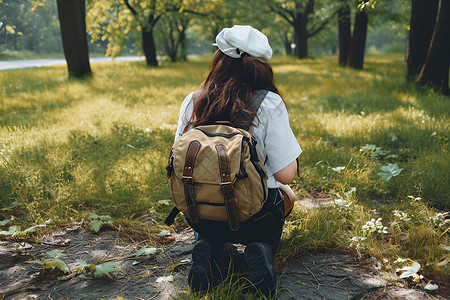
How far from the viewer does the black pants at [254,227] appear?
2023 mm

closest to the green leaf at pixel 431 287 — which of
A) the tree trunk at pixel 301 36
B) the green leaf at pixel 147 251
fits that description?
the green leaf at pixel 147 251

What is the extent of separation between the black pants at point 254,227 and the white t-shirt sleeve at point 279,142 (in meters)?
0.18

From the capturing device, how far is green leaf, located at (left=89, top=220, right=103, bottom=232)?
294cm

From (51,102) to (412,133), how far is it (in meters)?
6.64

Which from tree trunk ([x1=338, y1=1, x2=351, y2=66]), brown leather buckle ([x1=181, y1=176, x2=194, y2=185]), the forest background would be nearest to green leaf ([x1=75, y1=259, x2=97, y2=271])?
the forest background

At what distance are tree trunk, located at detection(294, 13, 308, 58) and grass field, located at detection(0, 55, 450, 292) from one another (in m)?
16.7

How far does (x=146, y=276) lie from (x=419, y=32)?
7.73 meters

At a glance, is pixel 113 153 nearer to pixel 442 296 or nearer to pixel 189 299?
pixel 189 299

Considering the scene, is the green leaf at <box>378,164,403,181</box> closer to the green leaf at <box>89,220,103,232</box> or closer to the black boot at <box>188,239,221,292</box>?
Result: the black boot at <box>188,239,221,292</box>

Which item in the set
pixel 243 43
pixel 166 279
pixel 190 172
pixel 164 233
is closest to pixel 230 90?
pixel 243 43

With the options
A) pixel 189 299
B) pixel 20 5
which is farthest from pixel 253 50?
pixel 20 5

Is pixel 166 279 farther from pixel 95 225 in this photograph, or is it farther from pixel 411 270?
pixel 411 270

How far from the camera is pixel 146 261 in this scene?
8.57ft

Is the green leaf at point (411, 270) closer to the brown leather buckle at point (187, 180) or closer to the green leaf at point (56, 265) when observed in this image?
the brown leather buckle at point (187, 180)
